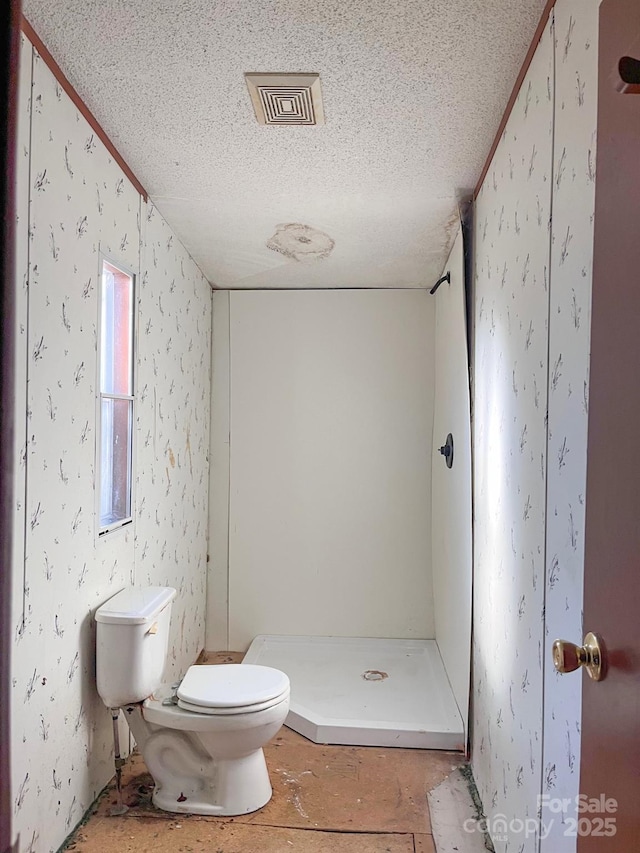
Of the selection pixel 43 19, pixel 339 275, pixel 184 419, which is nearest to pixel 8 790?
pixel 43 19

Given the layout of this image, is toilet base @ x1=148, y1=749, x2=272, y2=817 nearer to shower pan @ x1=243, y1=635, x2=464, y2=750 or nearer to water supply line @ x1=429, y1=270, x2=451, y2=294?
shower pan @ x1=243, y1=635, x2=464, y2=750

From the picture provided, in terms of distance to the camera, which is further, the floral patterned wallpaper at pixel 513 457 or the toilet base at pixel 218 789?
the toilet base at pixel 218 789

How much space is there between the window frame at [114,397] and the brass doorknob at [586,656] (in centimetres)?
165

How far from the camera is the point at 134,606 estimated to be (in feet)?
7.41

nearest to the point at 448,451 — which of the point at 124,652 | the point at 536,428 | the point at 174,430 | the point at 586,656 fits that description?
the point at 174,430

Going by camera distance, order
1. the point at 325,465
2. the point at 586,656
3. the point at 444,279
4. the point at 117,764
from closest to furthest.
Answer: the point at 586,656, the point at 117,764, the point at 444,279, the point at 325,465

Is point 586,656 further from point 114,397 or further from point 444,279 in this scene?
point 444,279

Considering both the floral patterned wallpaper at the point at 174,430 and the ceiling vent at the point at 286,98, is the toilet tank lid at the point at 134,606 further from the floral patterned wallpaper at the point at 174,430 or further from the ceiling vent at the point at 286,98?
the ceiling vent at the point at 286,98

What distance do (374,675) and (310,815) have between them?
1.19 metres

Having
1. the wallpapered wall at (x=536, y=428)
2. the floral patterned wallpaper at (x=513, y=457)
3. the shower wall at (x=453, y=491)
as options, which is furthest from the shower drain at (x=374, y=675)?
the wallpapered wall at (x=536, y=428)

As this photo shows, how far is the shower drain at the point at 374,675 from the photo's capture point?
333 cm

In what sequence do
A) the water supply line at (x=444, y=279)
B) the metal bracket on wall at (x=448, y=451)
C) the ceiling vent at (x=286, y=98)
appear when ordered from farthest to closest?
the water supply line at (x=444, y=279)
the metal bracket on wall at (x=448, y=451)
the ceiling vent at (x=286, y=98)

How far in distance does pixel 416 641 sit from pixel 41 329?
9.38 ft

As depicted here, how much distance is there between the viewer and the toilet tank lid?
2158 mm
